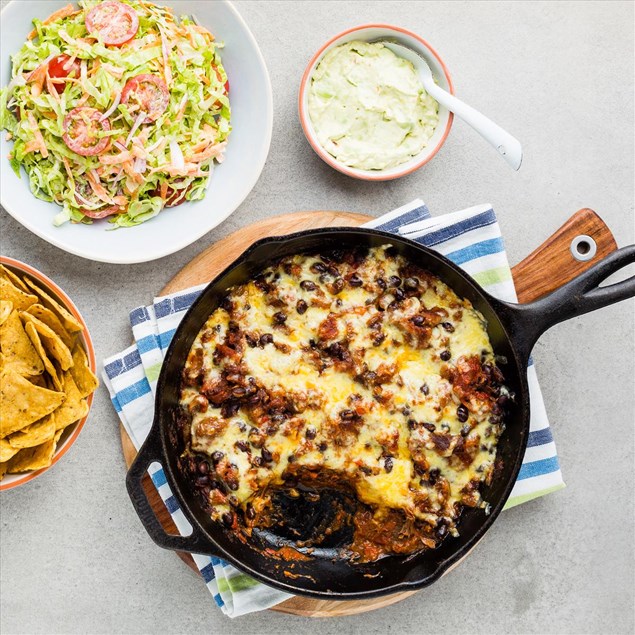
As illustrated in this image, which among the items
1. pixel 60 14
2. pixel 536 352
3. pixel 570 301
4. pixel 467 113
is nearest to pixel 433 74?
pixel 467 113

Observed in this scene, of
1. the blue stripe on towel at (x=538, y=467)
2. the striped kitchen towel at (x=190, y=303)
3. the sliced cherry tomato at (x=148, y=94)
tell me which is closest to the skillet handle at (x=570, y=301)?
the striped kitchen towel at (x=190, y=303)

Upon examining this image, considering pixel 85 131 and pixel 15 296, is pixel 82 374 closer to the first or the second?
pixel 15 296

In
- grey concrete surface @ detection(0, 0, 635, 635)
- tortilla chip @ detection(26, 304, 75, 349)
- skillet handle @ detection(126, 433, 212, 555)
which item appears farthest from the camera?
grey concrete surface @ detection(0, 0, 635, 635)

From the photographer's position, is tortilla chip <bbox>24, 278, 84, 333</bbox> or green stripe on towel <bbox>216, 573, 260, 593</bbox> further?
green stripe on towel <bbox>216, 573, 260, 593</bbox>

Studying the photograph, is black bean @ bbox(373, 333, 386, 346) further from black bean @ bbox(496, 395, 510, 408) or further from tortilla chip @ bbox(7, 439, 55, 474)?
tortilla chip @ bbox(7, 439, 55, 474)

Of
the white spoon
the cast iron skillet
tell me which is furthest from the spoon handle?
the cast iron skillet

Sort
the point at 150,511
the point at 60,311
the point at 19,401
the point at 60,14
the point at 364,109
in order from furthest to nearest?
the point at 364,109 → the point at 60,14 → the point at 60,311 → the point at 19,401 → the point at 150,511
